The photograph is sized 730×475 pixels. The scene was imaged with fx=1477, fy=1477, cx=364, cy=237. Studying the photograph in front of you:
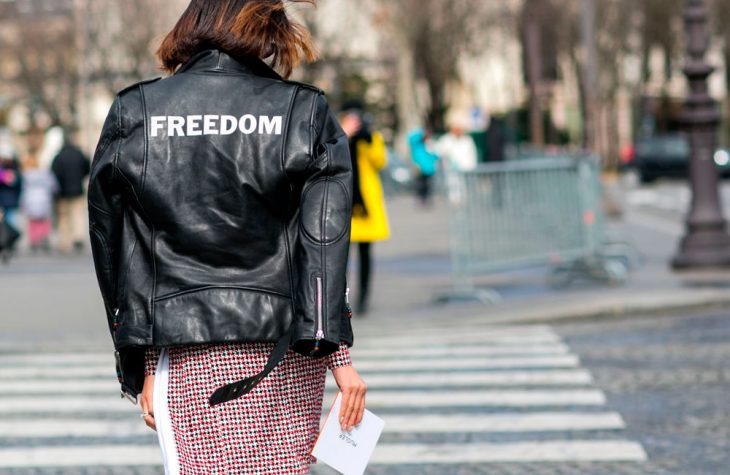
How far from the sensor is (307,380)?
3412mm

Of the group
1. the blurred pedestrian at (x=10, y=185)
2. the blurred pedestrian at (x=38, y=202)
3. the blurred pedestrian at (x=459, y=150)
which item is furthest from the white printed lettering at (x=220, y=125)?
the blurred pedestrian at (x=459, y=150)

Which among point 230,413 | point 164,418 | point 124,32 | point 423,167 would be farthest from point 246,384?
point 124,32

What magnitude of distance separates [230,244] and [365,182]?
7.67m

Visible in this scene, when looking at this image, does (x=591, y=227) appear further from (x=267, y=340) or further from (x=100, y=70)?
(x=100, y=70)

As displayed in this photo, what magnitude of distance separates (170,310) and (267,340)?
0.74ft

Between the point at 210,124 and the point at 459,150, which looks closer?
the point at 210,124

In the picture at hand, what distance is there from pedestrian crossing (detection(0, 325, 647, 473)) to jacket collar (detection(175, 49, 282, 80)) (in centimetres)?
306

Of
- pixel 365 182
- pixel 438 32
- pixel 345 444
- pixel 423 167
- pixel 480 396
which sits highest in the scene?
pixel 438 32

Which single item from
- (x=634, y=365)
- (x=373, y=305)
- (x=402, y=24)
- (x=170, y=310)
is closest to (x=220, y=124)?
(x=170, y=310)

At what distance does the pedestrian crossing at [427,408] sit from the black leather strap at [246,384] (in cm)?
293

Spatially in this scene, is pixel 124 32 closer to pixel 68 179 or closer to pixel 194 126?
pixel 68 179

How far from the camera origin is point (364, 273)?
11602 mm

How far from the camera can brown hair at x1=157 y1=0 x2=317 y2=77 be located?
133 inches

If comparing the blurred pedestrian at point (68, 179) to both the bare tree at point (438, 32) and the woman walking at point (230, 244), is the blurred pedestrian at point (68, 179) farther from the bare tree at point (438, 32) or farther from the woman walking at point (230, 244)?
the bare tree at point (438, 32)
